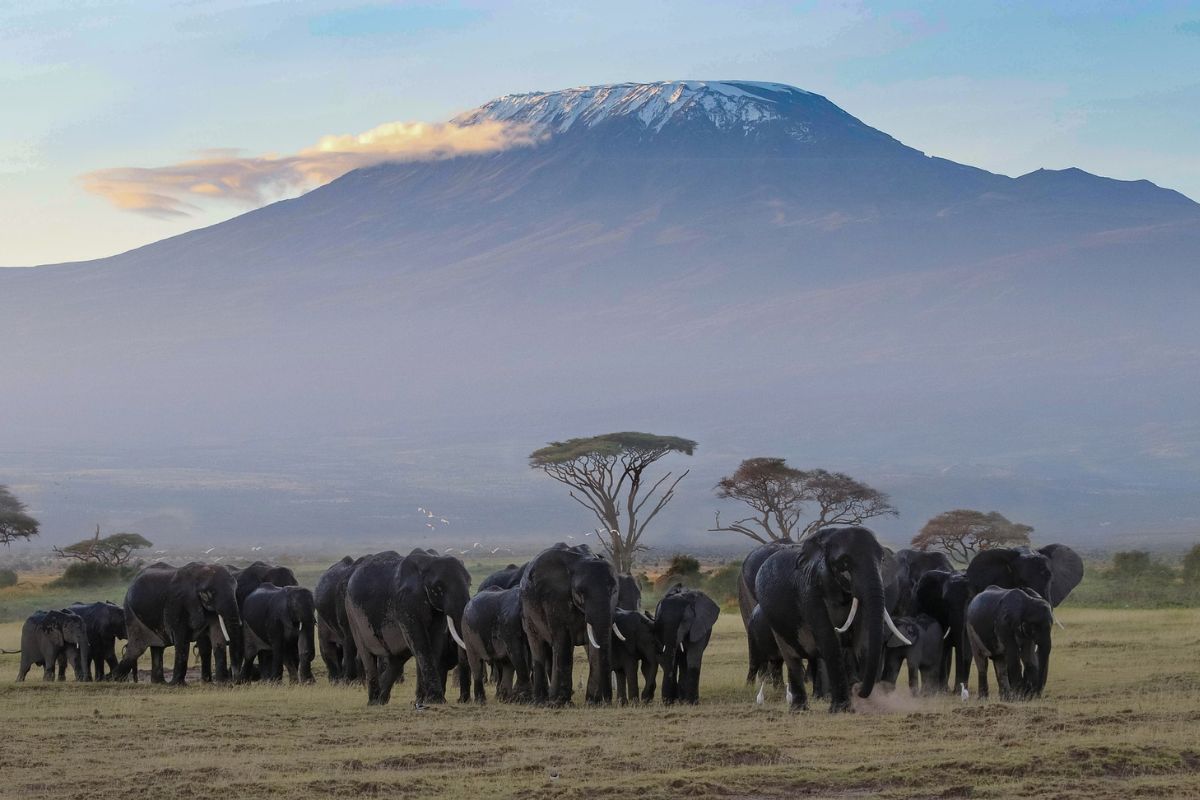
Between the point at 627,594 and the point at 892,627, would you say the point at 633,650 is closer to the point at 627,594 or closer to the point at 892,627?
the point at 627,594

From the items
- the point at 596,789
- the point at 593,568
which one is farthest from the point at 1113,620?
the point at 596,789

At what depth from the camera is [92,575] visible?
68938mm

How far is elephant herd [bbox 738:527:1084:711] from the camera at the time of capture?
20969 millimetres

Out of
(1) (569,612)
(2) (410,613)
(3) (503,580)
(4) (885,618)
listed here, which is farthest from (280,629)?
(4) (885,618)

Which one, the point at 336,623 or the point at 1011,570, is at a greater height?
the point at 1011,570

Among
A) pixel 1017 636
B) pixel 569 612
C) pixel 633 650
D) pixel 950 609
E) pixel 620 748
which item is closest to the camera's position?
pixel 620 748

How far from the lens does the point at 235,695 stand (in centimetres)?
2717

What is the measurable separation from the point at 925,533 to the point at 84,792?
54.2 meters

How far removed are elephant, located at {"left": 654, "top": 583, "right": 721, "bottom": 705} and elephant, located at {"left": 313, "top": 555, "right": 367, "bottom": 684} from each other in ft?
16.3

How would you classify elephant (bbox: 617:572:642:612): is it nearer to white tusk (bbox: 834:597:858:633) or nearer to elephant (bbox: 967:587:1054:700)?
elephant (bbox: 967:587:1054:700)

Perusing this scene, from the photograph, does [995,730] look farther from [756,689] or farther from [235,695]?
[235,695]

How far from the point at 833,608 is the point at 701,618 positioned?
3.90m

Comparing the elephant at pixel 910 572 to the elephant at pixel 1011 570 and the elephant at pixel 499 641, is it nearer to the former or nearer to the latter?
the elephant at pixel 1011 570

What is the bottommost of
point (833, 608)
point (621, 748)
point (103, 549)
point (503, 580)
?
point (621, 748)
